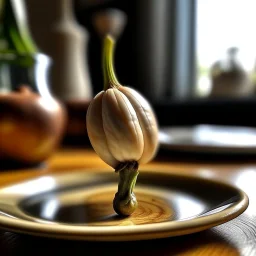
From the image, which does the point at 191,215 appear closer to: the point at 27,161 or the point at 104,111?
the point at 104,111

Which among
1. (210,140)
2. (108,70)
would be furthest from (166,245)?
(210,140)

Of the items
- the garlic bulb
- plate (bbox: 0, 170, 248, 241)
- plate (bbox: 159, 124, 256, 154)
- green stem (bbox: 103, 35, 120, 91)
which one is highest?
green stem (bbox: 103, 35, 120, 91)

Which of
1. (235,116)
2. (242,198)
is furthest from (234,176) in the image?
(235,116)

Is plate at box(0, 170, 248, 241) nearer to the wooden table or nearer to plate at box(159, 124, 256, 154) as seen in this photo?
the wooden table

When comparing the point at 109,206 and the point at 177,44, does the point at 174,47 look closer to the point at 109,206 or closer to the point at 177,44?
the point at 177,44

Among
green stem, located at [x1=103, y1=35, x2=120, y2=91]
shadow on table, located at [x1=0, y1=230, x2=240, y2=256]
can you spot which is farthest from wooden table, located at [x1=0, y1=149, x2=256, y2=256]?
green stem, located at [x1=103, y1=35, x2=120, y2=91]

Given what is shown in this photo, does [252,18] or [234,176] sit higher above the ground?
[252,18]

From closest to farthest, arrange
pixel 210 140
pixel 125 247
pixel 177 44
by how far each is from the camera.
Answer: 1. pixel 125 247
2. pixel 210 140
3. pixel 177 44
